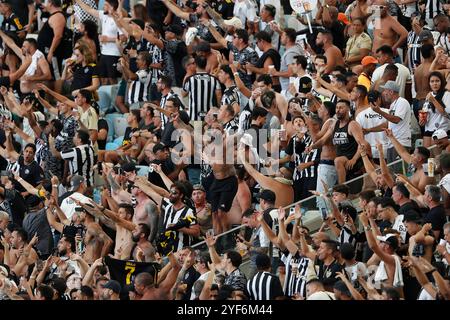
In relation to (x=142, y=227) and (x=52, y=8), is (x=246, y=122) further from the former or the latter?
(x=52, y=8)

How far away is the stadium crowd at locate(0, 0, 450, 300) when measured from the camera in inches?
679

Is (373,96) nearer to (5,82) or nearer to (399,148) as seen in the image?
(399,148)

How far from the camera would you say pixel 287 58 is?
22062 mm

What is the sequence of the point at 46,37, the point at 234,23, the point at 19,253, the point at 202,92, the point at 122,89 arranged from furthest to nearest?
the point at 46,37
the point at 122,89
the point at 234,23
the point at 202,92
the point at 19,253

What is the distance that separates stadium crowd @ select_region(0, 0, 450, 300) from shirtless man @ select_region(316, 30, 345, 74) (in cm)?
3

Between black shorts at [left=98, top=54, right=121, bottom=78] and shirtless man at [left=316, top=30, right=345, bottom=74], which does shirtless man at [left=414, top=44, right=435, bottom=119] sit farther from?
black shorts at [left=98, top=54, right=121, bottom=78]

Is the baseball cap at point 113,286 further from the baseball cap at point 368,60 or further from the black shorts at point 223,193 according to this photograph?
the baseball cap at point 368,60

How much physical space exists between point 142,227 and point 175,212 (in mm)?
536

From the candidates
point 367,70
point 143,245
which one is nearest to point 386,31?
point 367,70

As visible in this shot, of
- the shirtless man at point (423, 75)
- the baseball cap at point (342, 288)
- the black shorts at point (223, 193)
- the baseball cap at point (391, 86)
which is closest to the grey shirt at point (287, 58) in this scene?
the shirtless man at point (423, 75)

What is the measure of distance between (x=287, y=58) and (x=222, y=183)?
10.4 feet

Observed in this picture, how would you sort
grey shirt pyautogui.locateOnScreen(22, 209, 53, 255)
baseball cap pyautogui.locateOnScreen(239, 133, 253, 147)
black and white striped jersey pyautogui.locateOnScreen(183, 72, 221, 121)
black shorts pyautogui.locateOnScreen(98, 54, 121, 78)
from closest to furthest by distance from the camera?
baseball cap pyautogui.locateOnScreen(239, 133, 253, 147), grey shirt pyautogui.locateOnScreen(22, 209, 53, 255), black and white striped jersey pyautogui.locateOnScreen(183, 72, 221, 121), black shorts pyautogui.locateOnScreen(98, 54, 121, 78)

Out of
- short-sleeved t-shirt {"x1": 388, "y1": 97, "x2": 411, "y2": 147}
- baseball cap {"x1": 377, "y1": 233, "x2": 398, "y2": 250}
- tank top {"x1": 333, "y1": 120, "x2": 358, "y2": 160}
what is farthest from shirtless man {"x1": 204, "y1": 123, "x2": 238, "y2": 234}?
baseball cap {"x1": 377, "y1": 233, "x2": 398, "y2": 250}

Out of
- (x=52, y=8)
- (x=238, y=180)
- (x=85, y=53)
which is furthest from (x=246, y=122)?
(x=52, y=8)
